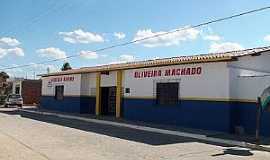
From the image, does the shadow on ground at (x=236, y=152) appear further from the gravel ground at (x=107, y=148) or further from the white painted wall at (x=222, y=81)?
the white painted wall at (x=222, y=81)

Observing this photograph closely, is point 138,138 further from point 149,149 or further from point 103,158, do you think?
point 103,158

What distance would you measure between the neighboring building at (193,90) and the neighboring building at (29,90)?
2559cm

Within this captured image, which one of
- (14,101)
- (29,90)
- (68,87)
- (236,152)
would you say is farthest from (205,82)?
(29,90)

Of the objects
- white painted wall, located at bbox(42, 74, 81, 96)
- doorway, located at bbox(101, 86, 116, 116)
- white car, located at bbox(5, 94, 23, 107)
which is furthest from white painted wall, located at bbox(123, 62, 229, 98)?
white car, located at bbox(5, 94, 23, 107)

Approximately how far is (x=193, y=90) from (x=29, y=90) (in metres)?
36.6

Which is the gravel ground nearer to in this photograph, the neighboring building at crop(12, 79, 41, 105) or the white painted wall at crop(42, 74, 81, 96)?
the white painted wall at crop(42, 74, 81, 96)

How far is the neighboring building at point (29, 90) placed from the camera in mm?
53188

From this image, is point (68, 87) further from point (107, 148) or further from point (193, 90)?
point (107, 148)

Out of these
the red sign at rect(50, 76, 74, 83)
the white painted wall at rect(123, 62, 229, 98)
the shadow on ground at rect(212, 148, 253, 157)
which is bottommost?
the shadow on ground at rect(212, 148, 253, 157)

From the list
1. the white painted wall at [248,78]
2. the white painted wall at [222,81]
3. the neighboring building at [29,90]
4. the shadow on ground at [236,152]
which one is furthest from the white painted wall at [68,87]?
the shadow on ground at [236,152]

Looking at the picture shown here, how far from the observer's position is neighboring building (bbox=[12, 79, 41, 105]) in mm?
53188

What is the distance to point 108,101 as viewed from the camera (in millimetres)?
29609

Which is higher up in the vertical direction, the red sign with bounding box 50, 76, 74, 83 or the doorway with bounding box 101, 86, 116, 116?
the red sign with bounding box 50, 76, 74, 83

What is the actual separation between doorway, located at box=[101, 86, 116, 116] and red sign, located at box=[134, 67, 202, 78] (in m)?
4.28
